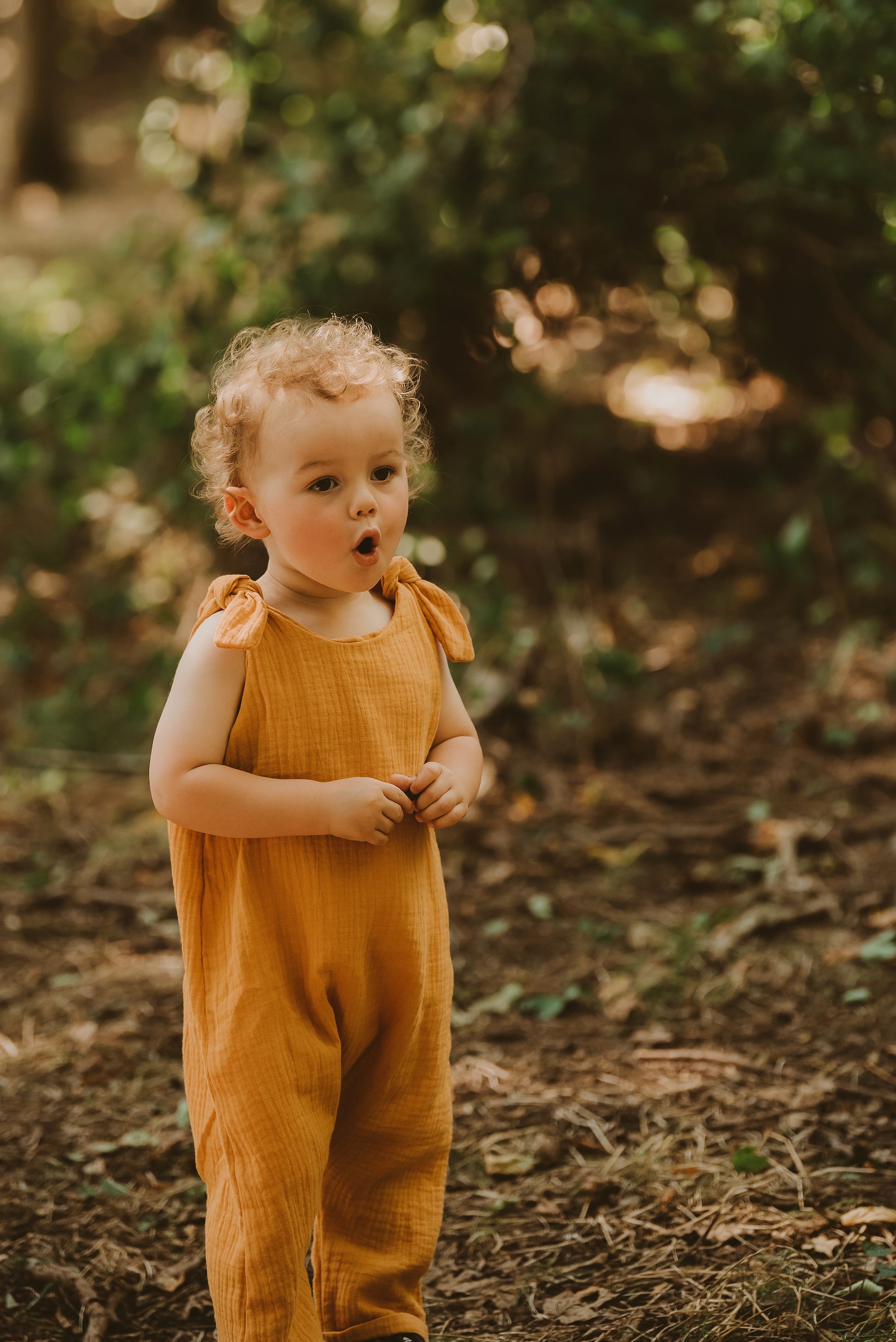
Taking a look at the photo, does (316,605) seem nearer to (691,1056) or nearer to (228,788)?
(228,788)

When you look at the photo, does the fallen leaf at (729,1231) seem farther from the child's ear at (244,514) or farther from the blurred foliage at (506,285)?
the blurred foliage at (506,285)

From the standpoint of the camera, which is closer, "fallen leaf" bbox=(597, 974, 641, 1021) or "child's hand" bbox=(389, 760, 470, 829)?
"child's hand" bbox=(389, 760, 470, 829)

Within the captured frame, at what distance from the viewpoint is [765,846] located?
10.9 feet

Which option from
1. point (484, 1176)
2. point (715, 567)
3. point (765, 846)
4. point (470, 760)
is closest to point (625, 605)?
point (715, 567)

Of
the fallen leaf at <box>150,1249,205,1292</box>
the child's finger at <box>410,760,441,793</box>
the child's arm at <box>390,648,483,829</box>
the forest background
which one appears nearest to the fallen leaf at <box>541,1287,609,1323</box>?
the forest background

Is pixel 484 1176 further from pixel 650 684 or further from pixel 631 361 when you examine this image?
pixel 631 361

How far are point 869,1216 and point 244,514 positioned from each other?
4.74 ft

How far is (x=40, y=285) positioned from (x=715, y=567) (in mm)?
4051

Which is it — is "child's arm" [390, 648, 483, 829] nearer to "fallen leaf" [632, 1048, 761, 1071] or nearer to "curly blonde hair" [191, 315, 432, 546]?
"curly blonde hair" [191, 315, 432, 546]

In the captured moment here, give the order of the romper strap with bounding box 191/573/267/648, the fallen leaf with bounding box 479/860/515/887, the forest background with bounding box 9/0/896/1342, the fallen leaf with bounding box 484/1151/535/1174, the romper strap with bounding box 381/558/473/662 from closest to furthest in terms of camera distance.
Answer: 1. the romper strap with bounding box 191/573/267/648
2. the romper strap with bounding box 381/558/473/662
3. the forest background with bounding box 9/0/896/1342
4. the fallen leaf with bounding box 484/1151/535/1174
5. the fallen leaf with bounding box 479/860/515/887

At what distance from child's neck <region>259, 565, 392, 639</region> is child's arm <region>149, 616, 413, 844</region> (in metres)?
0.11

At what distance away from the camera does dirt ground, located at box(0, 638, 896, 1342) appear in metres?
1.86

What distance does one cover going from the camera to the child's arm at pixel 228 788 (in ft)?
4.57

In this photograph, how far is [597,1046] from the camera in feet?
8.35
